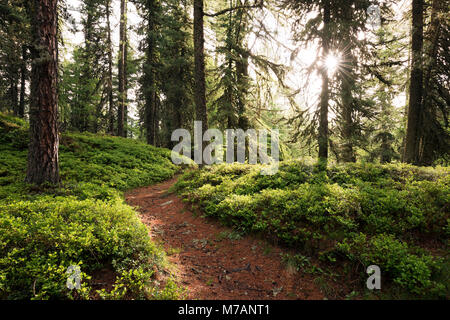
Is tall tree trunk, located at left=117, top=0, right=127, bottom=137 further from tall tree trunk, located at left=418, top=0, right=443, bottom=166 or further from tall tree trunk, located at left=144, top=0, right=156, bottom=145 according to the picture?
tall tree trunk, located at left=418, top=0, right=443, bottom=166

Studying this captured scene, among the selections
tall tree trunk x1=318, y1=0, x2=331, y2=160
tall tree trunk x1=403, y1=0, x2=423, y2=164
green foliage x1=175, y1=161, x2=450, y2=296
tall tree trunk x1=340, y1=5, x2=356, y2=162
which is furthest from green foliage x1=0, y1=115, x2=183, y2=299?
tall tree trunk x1=403, y1=0, x2=423, y2=164

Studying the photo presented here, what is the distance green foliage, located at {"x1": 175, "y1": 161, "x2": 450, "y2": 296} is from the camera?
3758mm

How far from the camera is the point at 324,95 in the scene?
8.80 m

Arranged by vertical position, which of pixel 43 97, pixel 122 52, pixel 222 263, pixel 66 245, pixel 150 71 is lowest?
pixel 222 263

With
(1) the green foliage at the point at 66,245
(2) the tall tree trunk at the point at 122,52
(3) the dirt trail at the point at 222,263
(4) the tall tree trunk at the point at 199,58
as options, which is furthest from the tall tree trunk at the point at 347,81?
(2) the tall tree trunk at the point at 122,52

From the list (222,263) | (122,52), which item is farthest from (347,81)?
(122,52)

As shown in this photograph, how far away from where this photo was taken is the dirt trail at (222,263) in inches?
154

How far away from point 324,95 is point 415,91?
4769mm

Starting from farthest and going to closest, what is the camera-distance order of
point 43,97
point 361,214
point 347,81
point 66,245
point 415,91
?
point 415,91, point 347,81, point 43,97, point 361,214, point 66,245

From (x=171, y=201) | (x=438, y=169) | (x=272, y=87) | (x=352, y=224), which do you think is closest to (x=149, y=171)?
(x=171, y=201)

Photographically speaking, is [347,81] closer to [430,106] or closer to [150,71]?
[430,106]

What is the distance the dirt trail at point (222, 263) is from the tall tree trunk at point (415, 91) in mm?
9012

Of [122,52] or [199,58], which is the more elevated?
[122,52]
